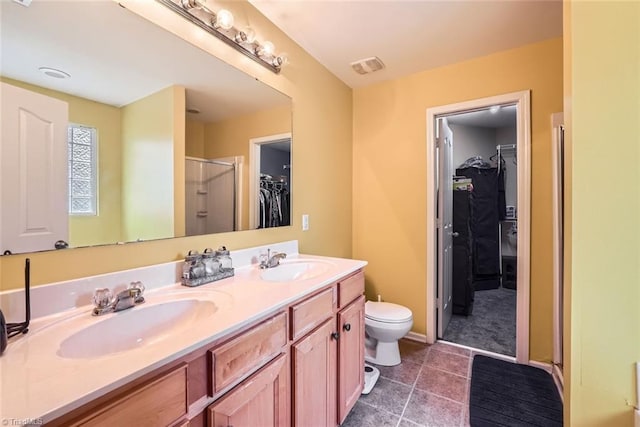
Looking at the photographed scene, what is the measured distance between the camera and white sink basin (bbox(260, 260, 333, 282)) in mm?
1551

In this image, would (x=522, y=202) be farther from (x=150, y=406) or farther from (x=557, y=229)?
(x=150, y=406)

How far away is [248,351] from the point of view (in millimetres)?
874

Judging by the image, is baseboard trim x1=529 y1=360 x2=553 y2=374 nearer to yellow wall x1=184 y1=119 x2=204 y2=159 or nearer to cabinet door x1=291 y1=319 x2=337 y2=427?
cabinet door x1=291 y1=319 x2=337 y2=427

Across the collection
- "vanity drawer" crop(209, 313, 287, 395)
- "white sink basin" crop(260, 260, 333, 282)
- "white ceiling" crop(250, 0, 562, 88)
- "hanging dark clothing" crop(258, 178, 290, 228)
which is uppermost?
"white ceiling" crop(250, 0, 562, 88)

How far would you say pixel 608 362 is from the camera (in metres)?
1.03

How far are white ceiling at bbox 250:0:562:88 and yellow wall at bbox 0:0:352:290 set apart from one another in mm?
154

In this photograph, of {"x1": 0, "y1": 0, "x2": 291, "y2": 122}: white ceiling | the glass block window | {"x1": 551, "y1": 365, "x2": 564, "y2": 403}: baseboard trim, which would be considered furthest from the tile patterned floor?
{"x1": 0, "y1": 0, "x2": 291, "y2": 122}: white ceiling

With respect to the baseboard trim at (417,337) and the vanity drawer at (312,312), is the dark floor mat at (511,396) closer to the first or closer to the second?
the baseboard trim at (417,337)

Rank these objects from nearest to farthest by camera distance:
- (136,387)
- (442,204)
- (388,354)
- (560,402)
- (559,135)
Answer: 1. (136,387)
2. (560,402)
3. (559,135)
4. (388,354)
5. (442,204)

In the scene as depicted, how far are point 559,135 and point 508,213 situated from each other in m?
2.50

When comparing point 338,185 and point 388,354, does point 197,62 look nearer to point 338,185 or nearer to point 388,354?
point 338,185

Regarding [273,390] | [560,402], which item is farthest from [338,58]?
[560,402]

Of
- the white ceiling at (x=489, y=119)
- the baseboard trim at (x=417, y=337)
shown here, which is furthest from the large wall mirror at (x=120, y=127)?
the white ceiling at (x=489, y=119)

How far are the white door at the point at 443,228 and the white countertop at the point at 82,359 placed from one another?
5.83 ft
